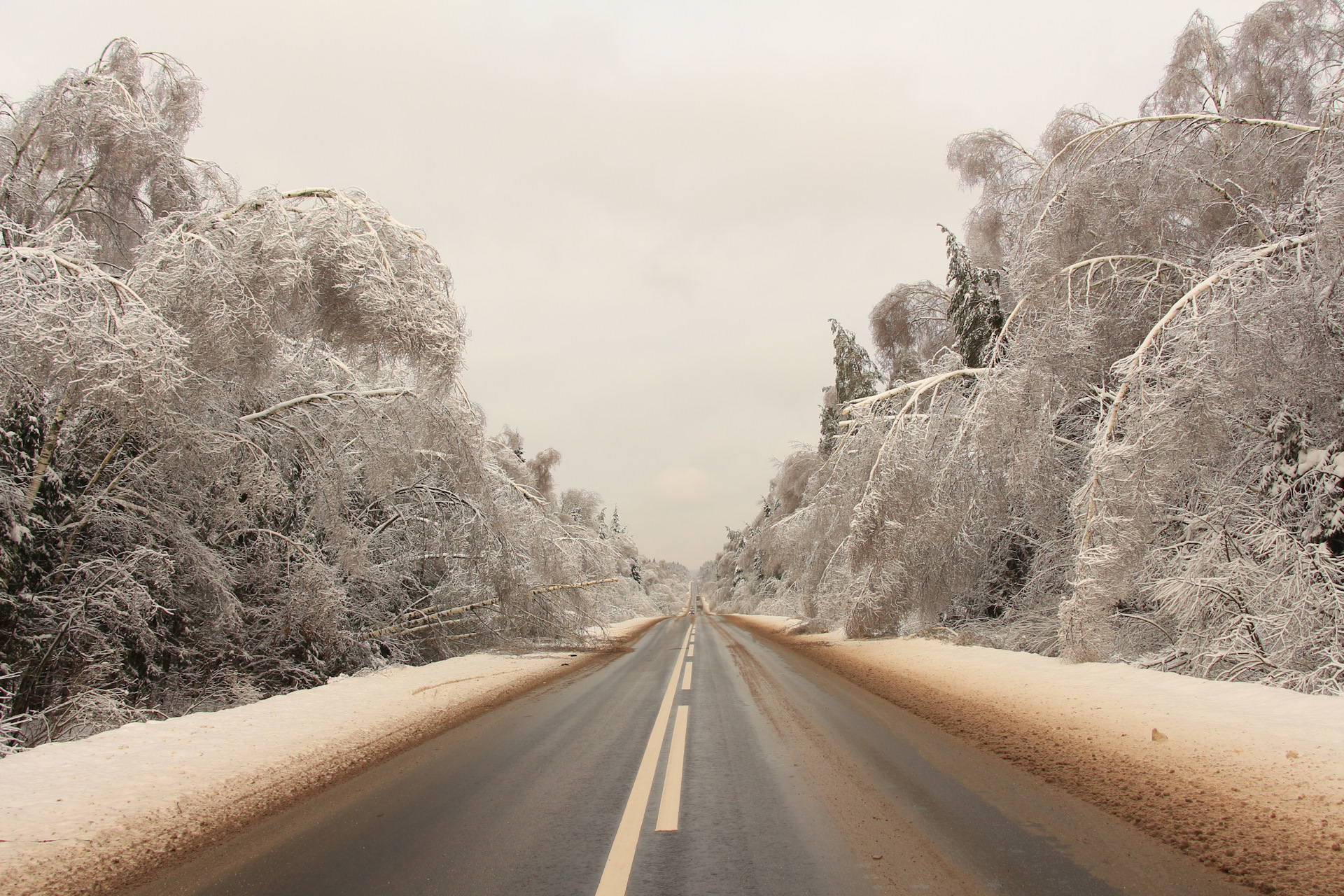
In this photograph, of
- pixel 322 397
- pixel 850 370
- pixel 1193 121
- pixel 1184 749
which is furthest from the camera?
pixel 850 370

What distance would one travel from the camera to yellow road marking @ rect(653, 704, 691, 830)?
418cm

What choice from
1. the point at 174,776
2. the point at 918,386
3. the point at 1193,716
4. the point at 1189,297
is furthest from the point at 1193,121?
the point at 174,776

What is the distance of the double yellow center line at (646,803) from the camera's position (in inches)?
133

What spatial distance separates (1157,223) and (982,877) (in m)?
12.3

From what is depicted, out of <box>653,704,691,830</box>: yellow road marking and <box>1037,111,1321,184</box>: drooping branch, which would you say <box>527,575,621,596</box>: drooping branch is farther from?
<box>1037,111,1321,184</box>: drooping branch

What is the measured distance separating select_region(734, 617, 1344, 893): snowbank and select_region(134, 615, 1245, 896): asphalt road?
0.35 m

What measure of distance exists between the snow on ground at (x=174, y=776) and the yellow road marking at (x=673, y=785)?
2.59m

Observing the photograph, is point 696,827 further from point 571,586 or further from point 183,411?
point 571,586

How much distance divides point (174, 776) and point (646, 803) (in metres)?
3.57

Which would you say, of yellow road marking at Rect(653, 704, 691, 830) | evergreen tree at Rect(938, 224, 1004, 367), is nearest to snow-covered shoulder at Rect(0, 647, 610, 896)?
yellow road marking at Rect(653, 704, 691, 830)

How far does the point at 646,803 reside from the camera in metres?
4.54

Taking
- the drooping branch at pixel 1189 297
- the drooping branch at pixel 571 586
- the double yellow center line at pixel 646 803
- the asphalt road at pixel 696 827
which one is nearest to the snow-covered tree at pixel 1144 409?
the drooping branch at pixel 1189 297

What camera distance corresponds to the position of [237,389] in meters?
9.09

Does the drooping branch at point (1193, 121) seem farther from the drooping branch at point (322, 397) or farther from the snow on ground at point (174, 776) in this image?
the snow on ground at point (174, 776)
